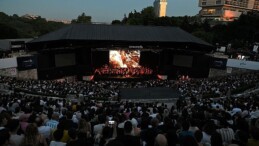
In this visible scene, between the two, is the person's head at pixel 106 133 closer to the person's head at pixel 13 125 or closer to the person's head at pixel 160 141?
the person's head at pixel 160 141

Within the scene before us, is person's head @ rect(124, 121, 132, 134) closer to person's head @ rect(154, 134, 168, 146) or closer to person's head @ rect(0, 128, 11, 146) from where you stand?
person's head @ rect(154, 134, 168, 146)

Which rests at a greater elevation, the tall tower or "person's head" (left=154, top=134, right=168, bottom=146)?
the tall tower

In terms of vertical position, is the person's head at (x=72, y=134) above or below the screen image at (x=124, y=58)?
above

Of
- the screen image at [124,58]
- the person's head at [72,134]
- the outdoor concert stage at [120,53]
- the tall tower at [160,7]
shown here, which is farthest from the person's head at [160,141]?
the tall tower at [160,7]

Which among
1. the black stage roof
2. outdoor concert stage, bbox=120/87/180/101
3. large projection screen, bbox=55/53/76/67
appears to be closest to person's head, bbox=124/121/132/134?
outdoor concert stage, bbox=120/87/180/101

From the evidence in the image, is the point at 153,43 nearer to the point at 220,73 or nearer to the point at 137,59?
the point at 137,59

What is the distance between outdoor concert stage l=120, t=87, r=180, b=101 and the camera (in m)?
24.3

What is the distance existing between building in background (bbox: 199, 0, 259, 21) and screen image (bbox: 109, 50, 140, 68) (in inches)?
3231

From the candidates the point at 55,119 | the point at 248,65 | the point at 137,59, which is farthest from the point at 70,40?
the point at 55,119

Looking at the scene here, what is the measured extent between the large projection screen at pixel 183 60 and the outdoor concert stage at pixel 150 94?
53.0 feet

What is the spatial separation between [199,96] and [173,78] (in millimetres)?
19057

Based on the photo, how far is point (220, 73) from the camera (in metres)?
38.7

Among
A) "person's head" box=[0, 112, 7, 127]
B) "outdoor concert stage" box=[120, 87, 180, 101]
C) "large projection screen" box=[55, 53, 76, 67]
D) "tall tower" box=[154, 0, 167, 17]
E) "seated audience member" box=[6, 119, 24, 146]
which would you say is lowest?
"outdoor concert stage" box=[120, 87, 180, 101]

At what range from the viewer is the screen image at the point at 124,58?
42150 millimetres
